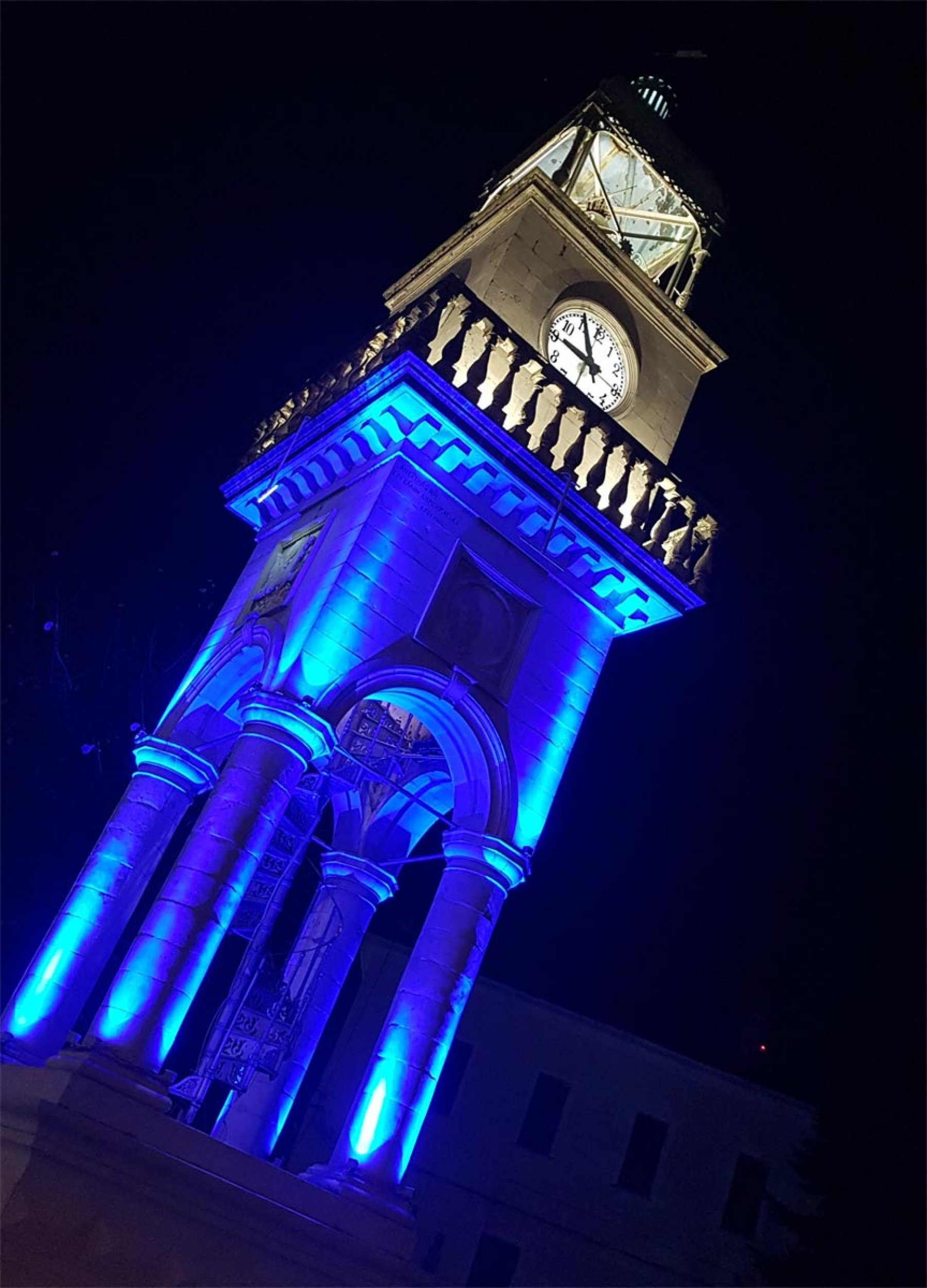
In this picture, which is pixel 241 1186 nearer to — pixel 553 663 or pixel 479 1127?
pixel 553 663

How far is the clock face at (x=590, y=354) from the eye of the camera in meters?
17.2

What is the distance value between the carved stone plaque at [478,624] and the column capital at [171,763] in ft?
10.5

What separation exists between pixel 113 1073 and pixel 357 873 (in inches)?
219

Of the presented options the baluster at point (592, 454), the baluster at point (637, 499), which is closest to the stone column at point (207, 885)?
the baluster at point (592, 454)

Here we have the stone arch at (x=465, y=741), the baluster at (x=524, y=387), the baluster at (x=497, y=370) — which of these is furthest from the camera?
the baluster at (x=524, y=387)

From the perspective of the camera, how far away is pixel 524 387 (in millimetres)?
15227

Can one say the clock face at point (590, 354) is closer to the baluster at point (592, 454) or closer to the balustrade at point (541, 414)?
the baluster at point (592, 454)

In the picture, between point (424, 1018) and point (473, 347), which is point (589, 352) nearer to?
point (473, 347)

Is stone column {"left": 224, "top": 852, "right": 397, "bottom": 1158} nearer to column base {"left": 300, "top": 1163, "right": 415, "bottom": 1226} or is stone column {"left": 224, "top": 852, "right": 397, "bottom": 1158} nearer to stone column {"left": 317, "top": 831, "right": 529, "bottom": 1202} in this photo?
stone column {"left": 317, "top": 831, "right": 529, "bottom": 1202}

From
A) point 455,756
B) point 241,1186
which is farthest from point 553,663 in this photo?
point 241,1186

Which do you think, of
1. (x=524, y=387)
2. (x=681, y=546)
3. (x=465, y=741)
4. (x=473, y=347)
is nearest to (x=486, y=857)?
(x=465, y=741)

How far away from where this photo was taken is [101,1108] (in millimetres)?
9539

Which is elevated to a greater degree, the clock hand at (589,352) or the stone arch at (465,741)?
the clock hand at (589,352)

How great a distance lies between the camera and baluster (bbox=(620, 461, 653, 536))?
616 inches
